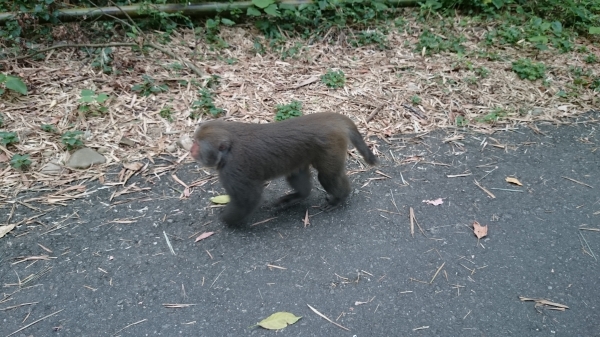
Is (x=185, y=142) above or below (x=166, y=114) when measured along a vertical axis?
below

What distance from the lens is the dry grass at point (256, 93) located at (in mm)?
5762

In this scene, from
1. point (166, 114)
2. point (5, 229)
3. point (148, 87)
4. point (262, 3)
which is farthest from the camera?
point (262, 3)

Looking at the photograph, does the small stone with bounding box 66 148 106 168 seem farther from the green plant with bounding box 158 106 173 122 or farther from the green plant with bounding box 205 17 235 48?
the green plant with bounding box 205 17 235 48

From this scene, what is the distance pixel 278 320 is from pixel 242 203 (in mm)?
1145

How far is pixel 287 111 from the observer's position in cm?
620

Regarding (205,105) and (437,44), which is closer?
(205,105)

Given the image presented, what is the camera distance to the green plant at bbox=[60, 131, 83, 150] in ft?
17.9

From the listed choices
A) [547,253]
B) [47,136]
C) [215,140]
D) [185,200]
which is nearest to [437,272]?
[547,253]

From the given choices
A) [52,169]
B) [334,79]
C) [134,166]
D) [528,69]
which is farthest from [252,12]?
[528,69]

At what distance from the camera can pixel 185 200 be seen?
502 cm

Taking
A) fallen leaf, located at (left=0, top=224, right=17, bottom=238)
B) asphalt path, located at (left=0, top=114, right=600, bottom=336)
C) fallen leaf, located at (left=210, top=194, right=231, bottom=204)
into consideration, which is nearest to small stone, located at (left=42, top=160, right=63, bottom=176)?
asphalt path, located at (left=0, top=114, right=600, bottom=336)

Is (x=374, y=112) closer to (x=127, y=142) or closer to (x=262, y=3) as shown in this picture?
(x=262, y=3)

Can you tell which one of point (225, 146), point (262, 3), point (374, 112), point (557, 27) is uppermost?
point (262, 3)

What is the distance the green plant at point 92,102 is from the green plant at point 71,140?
52cm
